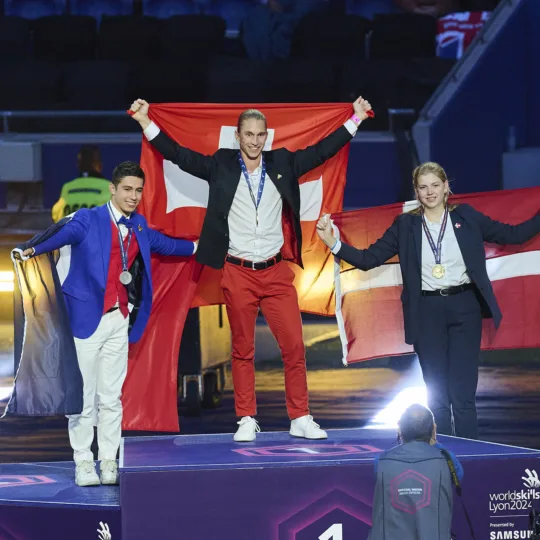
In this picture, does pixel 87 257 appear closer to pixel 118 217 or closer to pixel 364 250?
pixel 118 217

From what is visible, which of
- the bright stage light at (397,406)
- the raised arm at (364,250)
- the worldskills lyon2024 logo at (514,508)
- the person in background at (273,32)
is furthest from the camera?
the person in background at (273,32)

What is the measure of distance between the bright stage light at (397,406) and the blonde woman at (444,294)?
194 cm

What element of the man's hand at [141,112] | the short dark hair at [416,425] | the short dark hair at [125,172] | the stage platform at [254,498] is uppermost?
the man's hand at [141,112]

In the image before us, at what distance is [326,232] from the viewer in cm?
775

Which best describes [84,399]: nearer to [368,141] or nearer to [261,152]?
[261,152]

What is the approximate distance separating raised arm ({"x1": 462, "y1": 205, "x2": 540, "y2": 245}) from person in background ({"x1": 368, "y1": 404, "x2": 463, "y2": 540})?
209 cm

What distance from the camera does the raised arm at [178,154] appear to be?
7.67 meters

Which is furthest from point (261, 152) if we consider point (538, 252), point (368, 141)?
point (368, 141)

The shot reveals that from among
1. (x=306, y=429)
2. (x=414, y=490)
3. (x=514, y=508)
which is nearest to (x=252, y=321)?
(x=306, y=429)

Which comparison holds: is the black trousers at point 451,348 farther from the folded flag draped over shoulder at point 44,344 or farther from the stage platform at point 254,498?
the folded flag draped over shoulder at point 44,344

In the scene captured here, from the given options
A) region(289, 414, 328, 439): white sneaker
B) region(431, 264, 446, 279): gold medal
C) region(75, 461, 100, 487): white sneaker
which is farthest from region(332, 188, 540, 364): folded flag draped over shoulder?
region(75, 461, 100, 487): white sneaker

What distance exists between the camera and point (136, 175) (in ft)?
23.9

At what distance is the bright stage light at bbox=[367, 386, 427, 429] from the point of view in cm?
994

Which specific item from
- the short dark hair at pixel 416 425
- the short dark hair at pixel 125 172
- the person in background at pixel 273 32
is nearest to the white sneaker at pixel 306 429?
the short dark hair at pixel 125 172
